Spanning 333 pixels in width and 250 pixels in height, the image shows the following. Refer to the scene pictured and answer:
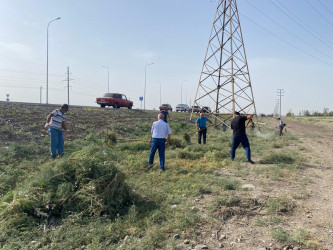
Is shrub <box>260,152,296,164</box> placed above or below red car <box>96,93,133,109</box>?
below

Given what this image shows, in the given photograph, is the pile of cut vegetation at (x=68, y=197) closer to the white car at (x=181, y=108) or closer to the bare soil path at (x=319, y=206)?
the bare soil path at (x=319, y=206)

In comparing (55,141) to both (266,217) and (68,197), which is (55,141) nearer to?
(68,197)

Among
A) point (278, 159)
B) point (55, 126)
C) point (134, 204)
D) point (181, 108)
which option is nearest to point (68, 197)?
point (134, 204)

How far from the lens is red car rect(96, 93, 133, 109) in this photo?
79.5 feet

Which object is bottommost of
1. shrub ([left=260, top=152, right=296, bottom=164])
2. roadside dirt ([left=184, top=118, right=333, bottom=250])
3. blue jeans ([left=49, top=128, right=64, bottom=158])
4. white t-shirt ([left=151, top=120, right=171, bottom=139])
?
roadside dirt ([left=184, top=118, right=333, bottom=250])

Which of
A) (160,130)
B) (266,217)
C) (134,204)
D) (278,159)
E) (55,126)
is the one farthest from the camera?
(278,159)

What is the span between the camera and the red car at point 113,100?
24.2m

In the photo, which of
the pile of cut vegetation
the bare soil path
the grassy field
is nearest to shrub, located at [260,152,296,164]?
the bare soil path

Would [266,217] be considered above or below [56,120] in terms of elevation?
below

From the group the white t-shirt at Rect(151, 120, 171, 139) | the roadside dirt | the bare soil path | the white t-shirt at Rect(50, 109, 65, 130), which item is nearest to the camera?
the roadside dirt

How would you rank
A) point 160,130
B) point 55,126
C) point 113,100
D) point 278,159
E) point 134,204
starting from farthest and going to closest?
point 113,100, point 278,159, point 55,126, point 160,130, point 134,204

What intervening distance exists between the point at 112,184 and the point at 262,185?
317cm

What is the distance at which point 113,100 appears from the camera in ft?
79.9

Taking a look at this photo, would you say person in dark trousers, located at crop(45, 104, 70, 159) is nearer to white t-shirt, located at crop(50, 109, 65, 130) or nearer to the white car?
white t-shirt, located at crop(50, 109, 65, 130)
